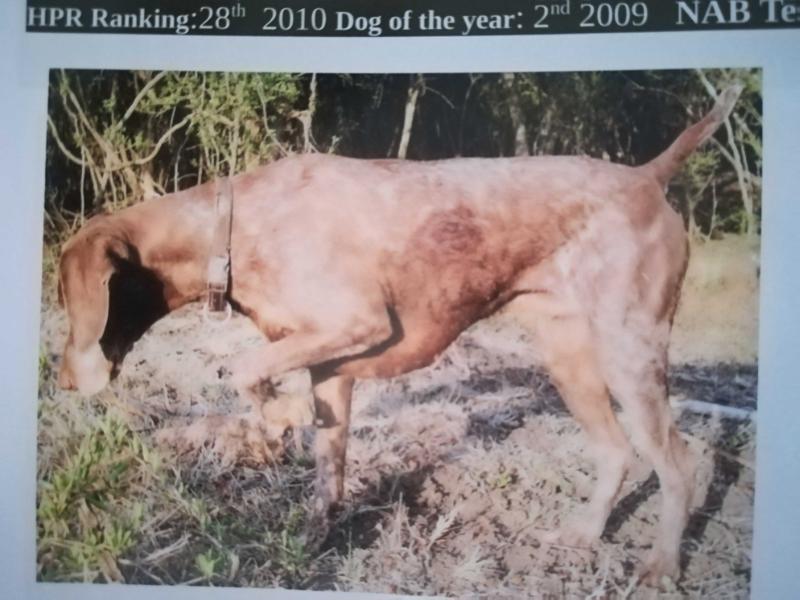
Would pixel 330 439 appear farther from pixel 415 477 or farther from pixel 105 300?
pixel 105 300

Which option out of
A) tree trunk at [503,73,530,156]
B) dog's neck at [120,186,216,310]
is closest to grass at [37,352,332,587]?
dog's neck at [120,186,216,310]

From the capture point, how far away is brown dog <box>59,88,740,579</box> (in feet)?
2.53

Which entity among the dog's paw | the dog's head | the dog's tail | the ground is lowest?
the dog's paw

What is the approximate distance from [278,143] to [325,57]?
0.09m

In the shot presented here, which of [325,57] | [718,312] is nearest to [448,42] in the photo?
[325,57]

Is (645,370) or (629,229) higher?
(629,229)

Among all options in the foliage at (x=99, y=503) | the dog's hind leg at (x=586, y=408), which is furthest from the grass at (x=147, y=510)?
the dog's hind leg at (x=586, y=408)

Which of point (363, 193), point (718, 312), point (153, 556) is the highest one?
point (363, 193)

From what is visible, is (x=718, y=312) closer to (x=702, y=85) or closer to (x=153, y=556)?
(x=702, y=85)

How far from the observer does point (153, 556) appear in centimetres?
81

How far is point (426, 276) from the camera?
790 millimetres

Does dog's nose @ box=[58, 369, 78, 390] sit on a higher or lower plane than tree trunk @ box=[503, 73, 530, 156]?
lower

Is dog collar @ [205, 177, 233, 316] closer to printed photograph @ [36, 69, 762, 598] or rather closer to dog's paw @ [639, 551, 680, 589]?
printed photograph @ [36, 69, 762, 598]

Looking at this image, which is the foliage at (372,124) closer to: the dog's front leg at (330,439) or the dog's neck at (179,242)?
the dog's neck at (179,242)
